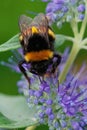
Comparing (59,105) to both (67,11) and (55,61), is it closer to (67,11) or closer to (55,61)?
(55,61)

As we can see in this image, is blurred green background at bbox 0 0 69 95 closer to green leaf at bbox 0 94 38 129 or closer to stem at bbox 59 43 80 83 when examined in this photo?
green leaf at bbox 0 94 38 129

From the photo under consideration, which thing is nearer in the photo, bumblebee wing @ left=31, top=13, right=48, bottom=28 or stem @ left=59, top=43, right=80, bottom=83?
bumblebee wing @ left=31, top=13, right=48, bottom=28

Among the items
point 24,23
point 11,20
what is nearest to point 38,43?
point 24,23

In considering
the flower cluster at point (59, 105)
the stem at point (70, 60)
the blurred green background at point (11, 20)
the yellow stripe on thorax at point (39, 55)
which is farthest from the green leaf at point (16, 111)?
the blurred green background at point (11, 20)

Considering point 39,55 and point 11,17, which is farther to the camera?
point 11,17

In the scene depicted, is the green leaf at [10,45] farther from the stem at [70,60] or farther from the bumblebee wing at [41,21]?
the stem at [70,60]

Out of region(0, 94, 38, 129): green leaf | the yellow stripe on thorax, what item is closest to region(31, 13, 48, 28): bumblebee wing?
the yellow stripe on thorax
